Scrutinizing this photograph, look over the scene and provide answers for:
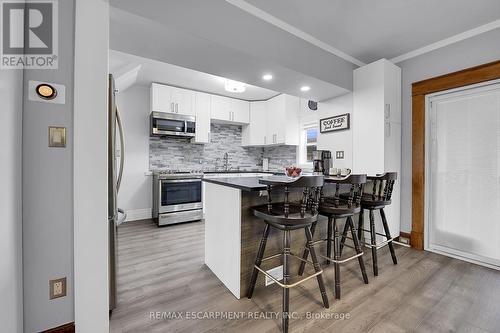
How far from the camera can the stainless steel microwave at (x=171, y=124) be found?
396 cm

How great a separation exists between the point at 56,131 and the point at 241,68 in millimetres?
1742

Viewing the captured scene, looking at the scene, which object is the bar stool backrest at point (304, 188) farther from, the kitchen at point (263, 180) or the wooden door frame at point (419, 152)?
the wooden door frame at point (419, 152)

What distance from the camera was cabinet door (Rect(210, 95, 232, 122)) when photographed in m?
4.60

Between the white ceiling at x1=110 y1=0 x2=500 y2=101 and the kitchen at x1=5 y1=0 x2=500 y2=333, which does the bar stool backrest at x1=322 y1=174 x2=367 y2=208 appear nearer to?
the kitchen at x1=5 y1=0 x2=500 y2=333

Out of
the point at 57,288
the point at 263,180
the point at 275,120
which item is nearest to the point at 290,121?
the point at 275,120

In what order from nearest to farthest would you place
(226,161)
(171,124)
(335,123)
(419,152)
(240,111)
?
(419,152) → (335,123) → (171,124) → (240,111) → (226,161)

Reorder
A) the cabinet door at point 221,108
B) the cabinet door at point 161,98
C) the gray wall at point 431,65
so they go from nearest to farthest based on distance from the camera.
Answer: the gray wall at point 431,65
the cabinet door at point 161,98
the cabinet door at point 221,108

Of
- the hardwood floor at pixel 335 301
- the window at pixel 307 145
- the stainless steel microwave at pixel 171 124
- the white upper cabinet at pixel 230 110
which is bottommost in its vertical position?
the hardwood floor at pixel 335 301

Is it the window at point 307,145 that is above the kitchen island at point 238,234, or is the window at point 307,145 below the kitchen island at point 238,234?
above

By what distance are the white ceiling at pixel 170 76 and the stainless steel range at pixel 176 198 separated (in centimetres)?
168

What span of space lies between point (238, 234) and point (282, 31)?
2.10m

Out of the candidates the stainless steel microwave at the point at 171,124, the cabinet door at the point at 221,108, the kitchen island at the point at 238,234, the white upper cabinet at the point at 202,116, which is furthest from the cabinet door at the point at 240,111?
the kitchen island at the point at 238,234

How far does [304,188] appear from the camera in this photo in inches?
64.8

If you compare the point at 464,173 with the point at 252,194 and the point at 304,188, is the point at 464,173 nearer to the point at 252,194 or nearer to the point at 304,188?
the point at 304,188
